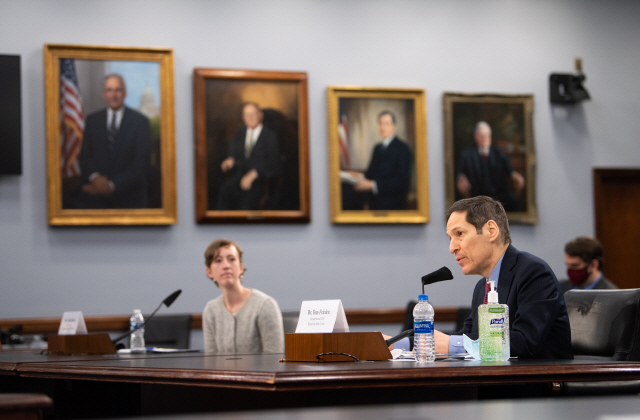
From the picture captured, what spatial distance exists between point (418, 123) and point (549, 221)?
1.46 meters

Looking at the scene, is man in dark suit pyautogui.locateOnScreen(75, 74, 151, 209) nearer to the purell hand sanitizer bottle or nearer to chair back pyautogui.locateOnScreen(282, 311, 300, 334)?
chair back pyautogui.locateOnScreen(282, 311, 300, 334)

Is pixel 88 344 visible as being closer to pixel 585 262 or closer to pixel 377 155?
pixel 377 155

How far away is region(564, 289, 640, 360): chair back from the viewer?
9.37 ft

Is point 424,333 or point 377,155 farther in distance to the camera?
point 377,155

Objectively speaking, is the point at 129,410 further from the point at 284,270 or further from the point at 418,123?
the point at 418,123

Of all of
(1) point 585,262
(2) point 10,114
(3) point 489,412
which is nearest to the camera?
(3) point 489,412

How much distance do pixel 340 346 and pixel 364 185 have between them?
389 centimetres

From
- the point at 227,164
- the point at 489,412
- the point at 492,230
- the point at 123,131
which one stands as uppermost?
the point at 123,131

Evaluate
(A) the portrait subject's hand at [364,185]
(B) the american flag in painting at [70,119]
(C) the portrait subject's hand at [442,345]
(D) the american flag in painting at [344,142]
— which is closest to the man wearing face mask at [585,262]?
(A) the portrait subject's hand at [364,185]

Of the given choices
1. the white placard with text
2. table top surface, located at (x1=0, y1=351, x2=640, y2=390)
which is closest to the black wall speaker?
the white placard with text

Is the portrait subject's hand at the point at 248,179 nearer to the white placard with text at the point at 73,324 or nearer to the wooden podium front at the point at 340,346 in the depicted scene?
the white placard with text at the point at 73,324

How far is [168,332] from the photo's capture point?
207 inches

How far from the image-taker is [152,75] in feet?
19.5

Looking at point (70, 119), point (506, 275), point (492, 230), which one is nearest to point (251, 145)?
point (70, 119)
